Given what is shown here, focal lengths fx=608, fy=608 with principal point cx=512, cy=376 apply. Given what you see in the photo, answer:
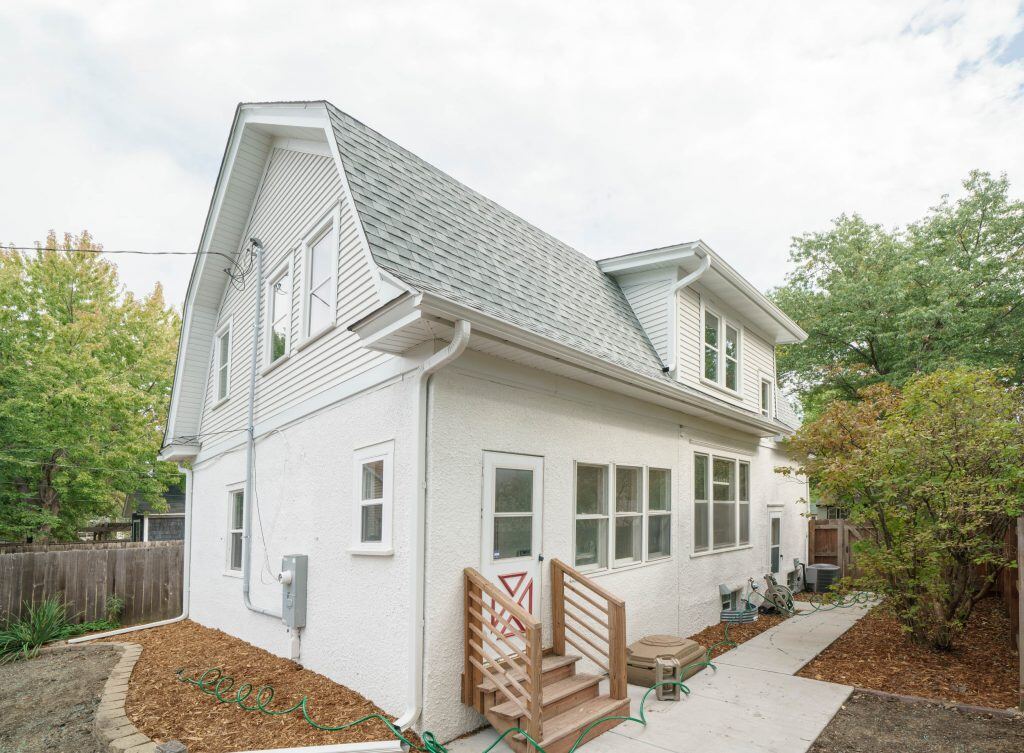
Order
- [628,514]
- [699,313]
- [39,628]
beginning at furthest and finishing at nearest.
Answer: [699,313]
[39,628]
[628,514]

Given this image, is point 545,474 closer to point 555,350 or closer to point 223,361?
point 555,350

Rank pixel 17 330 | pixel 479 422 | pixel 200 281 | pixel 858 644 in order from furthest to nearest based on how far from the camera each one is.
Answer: pixel 17 330 → pixel 200 281 → pixel 858 644 → pixel 479 422

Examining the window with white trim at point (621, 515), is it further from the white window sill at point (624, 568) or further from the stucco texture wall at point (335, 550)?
the stucco texture wall at point (335, 550)

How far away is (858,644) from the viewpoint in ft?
25.6

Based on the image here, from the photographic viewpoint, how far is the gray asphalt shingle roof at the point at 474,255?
5406 millimetres

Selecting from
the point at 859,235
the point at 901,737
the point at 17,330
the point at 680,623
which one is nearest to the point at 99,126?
the point at 17,330

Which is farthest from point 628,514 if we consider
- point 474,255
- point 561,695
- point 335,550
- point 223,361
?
point 223,361

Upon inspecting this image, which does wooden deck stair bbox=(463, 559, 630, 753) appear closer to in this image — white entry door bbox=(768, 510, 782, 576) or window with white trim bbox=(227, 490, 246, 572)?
window with white trim bbox=(227, 490, 246, 572)

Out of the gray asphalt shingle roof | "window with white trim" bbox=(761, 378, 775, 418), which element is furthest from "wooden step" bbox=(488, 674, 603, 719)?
"window with white trim" bbox=(761, 378, 775, 418)

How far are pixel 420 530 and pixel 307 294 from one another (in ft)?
12.1

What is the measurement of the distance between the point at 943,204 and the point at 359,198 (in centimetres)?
1767

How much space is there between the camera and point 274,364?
25.5ft

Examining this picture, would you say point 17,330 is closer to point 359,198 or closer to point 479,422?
point 359,198

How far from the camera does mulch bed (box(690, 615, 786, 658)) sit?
8055mm
